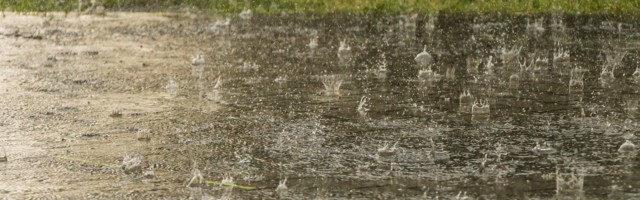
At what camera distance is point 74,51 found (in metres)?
21.0

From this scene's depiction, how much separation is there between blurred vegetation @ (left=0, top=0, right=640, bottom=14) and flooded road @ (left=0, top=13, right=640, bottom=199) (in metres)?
1.43

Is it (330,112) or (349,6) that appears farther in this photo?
(349,6)

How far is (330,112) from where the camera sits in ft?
45.0

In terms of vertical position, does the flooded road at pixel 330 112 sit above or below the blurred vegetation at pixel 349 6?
below

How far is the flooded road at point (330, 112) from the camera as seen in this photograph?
1004 centimetres

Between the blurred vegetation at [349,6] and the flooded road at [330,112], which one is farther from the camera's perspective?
the blurred vegetation at [349,6]

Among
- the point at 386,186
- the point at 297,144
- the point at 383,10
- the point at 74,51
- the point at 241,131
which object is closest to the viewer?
the point at 386,186

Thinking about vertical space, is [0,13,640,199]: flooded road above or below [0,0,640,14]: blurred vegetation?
below

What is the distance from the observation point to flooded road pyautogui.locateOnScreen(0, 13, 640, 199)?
10039 millimetres

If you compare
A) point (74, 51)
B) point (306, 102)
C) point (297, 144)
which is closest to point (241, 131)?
point (297, 144)

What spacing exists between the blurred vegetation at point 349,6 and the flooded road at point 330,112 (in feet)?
4.71

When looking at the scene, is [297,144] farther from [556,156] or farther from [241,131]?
[556,156]

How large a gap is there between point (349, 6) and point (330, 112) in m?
13.8

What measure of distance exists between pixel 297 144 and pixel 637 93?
5250mm
